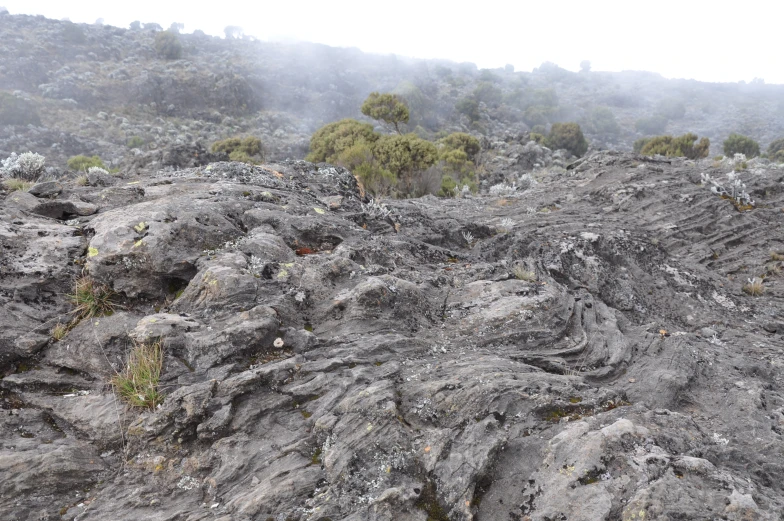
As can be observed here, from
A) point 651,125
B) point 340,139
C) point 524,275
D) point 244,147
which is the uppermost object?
point 651,125

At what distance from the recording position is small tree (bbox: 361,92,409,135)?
34.4 m

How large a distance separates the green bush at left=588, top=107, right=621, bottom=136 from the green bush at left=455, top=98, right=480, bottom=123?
17194 mm

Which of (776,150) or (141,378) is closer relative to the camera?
(141,378)

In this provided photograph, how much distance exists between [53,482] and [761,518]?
230 inches

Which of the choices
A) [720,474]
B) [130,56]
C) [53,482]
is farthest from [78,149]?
[720,474]

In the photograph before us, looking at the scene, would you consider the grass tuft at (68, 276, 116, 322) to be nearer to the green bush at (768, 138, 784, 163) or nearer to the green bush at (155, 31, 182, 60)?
the green bush at (768, 138, 784, 163)

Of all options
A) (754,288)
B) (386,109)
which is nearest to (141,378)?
(754,288)

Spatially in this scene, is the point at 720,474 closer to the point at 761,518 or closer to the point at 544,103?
the point at 761,518

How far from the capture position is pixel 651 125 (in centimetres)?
6656

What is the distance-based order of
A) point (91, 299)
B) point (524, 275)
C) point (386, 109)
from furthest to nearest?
1. point (386, 109)
2. point (524, 275)
3. point (91, 299)

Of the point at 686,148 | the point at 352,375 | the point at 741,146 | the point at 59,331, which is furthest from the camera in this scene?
the point at 741,146

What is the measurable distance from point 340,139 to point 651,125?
2316 inches

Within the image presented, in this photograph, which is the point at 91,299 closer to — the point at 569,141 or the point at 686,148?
the point at 686,148

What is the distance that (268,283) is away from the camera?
6.10 meters
